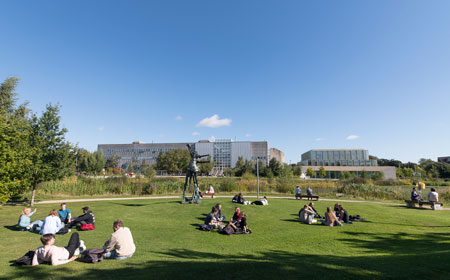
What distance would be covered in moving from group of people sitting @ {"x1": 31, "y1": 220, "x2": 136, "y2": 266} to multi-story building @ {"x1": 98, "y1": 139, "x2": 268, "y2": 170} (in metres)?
81.8

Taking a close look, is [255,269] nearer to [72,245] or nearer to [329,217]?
[72,245]

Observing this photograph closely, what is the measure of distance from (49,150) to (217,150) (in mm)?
82643

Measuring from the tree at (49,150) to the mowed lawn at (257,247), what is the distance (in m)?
3.18

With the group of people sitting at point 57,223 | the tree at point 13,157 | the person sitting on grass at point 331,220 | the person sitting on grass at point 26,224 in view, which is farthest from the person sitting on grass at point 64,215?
the person sitting on grass at point 331,220

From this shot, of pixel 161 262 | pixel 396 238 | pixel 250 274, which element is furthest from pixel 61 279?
pixel 396 238

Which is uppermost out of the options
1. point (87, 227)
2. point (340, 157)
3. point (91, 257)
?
point (340, 157)

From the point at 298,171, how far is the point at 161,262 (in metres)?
65.0

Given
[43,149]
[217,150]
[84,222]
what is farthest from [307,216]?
[217,150]

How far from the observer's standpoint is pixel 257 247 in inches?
291

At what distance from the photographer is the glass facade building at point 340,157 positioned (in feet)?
310

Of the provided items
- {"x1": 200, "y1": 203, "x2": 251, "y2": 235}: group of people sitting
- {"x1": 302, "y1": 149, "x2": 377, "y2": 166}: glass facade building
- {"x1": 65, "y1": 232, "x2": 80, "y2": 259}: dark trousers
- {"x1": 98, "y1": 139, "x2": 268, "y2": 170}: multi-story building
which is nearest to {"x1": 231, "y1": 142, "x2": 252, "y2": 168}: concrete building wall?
{"x1": 98, "y1": 139, "x2": 268, "y2": 170}: multi-story building

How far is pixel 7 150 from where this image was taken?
39.1ft

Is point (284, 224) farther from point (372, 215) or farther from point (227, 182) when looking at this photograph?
point (227, 182)

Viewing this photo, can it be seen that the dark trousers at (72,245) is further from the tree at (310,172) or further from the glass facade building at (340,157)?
the glass facade building at (340,157)
